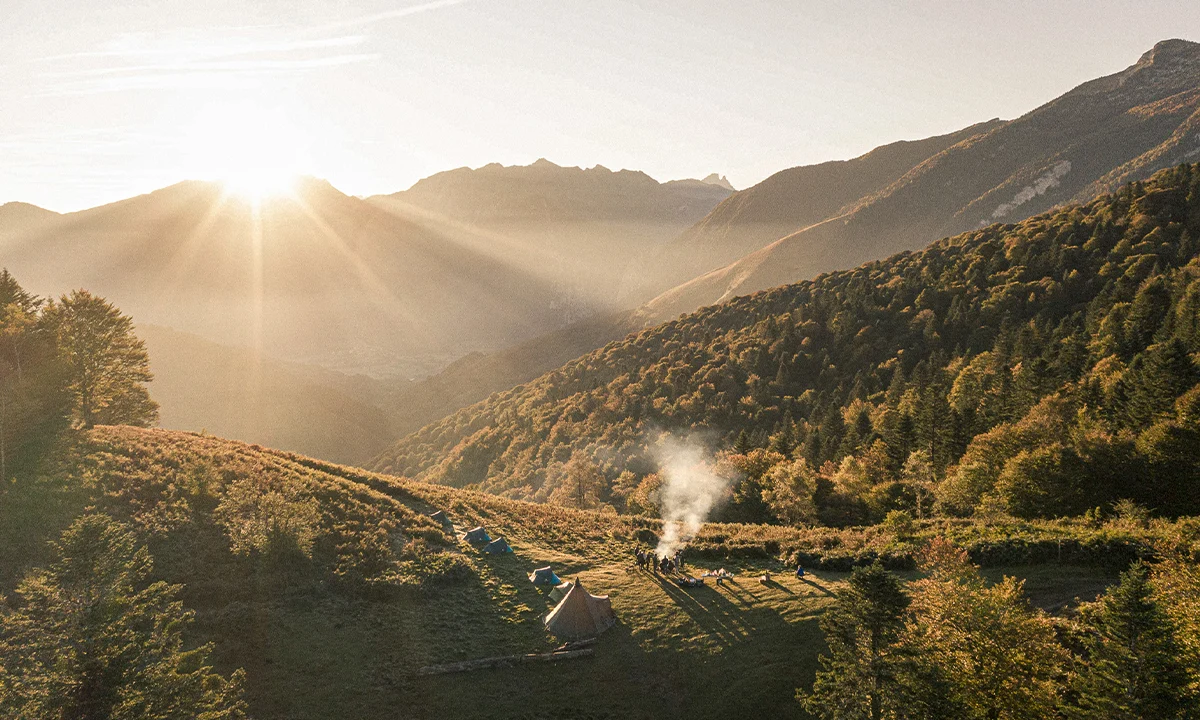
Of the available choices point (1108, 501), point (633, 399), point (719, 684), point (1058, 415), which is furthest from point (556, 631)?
point (633, 399)

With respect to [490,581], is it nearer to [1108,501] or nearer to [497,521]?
[497,521]

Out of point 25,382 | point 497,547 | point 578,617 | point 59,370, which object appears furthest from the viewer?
point 59,370

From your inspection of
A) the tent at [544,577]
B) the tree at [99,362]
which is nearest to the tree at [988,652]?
the tent at [544,577]

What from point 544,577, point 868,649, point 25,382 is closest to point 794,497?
point 544,577

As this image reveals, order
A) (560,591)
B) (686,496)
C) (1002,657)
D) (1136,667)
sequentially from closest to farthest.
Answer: (1136,667), (1002,657), (560,591), (686,496)

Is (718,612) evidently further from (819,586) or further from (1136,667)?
(1136,667)

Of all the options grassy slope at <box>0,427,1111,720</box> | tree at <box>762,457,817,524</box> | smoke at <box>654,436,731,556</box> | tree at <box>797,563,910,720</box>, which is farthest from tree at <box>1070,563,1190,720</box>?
tree at <box>762,457,817,524</box>

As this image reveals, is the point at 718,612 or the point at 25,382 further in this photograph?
the point at 25,382

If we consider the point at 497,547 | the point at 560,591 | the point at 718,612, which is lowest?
the point at 718,612

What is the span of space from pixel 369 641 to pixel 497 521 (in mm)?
22656

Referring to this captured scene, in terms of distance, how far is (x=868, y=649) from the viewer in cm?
2111

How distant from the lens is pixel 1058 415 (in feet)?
222

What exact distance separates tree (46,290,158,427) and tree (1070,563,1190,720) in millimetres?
70451

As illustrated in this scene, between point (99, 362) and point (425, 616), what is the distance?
58.4 m
